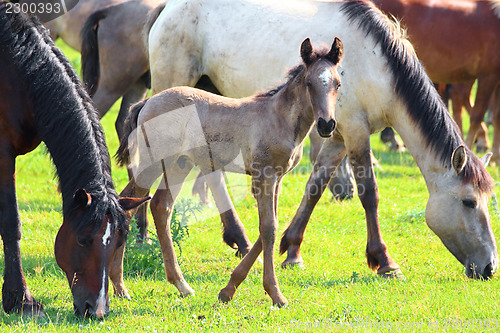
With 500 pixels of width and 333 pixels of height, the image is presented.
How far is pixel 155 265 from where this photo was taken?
582cm

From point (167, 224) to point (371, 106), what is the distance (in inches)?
86.0

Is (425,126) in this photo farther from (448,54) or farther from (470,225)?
(448,54)

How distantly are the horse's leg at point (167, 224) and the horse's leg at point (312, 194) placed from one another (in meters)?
1.38

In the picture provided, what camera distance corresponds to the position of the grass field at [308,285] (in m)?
4.31

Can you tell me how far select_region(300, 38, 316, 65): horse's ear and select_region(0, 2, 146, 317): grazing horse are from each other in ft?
4.96

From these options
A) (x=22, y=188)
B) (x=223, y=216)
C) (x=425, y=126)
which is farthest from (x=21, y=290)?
(x=22, y=188)

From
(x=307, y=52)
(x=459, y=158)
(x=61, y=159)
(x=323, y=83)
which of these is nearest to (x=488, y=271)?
(x=459, y=158)

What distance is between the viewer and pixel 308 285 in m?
5.31

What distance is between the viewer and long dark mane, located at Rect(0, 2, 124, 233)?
4.33m

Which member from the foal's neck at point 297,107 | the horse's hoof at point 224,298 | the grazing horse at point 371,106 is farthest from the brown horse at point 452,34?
the horse's hoof at point 224,298

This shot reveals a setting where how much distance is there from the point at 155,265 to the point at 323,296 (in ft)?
5.48

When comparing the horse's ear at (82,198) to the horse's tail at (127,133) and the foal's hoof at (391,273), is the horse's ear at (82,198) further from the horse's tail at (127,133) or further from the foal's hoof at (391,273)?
the foal's hoof at (391,273)

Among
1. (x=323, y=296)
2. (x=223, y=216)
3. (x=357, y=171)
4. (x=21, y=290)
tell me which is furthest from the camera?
(x=223, y=216)

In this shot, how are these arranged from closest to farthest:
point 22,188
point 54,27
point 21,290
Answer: point 21,290 → point 22,188 → point 54,27
